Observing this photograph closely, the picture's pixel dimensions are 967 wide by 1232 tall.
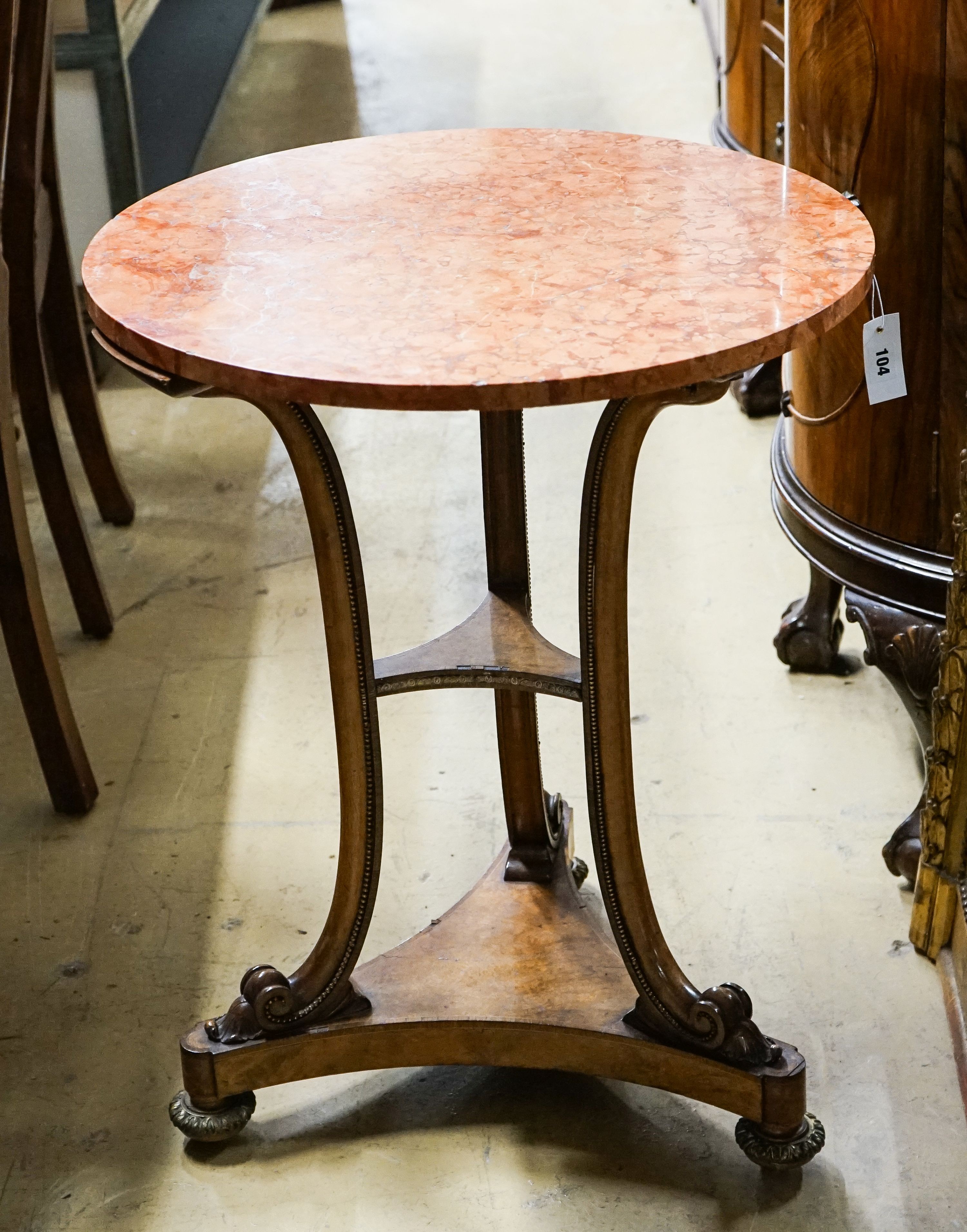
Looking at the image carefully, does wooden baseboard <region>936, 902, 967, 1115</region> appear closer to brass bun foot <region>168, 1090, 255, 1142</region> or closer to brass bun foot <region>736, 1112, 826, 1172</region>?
brass bun foot <region>736, 1112, 826, 1172</region>

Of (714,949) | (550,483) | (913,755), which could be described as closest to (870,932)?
(714,949)

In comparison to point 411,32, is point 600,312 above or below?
above

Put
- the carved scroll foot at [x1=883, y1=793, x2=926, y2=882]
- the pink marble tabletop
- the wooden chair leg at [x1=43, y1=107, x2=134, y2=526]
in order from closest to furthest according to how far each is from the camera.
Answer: the pink marble tabletop
the carved scroll foot at [x1=883, y1=793, x2=926, y2=882]
the wooden chair leg at [x1=43, y1=107, x2=134, y2=526]

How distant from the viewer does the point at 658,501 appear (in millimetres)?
2875

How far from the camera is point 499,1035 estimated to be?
5.16 feet

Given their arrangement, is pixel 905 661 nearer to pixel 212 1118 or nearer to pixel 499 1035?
pixel 499 1035

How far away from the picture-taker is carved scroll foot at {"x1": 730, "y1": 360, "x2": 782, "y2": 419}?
3.18 meters

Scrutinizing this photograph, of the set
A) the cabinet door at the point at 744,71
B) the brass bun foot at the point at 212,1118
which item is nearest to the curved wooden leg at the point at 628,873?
the brass bun foot at the point at 212,1118

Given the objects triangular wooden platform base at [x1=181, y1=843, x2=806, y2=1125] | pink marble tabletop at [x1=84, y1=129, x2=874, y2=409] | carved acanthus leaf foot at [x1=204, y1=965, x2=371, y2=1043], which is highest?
pink marble tabletop at [x1=84, y1=129, x2=874, y2=409]

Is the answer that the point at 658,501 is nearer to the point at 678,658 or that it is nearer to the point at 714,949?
the point at 678,658

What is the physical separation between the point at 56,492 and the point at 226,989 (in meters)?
0.94

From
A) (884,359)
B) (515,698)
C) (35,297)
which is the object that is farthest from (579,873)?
(35,297)

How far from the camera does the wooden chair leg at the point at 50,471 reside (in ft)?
7.42

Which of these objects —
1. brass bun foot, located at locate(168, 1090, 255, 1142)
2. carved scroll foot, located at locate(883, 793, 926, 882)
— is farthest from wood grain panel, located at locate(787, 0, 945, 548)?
brass bun foot, located at locate(168, 1090, 255, 1142)
